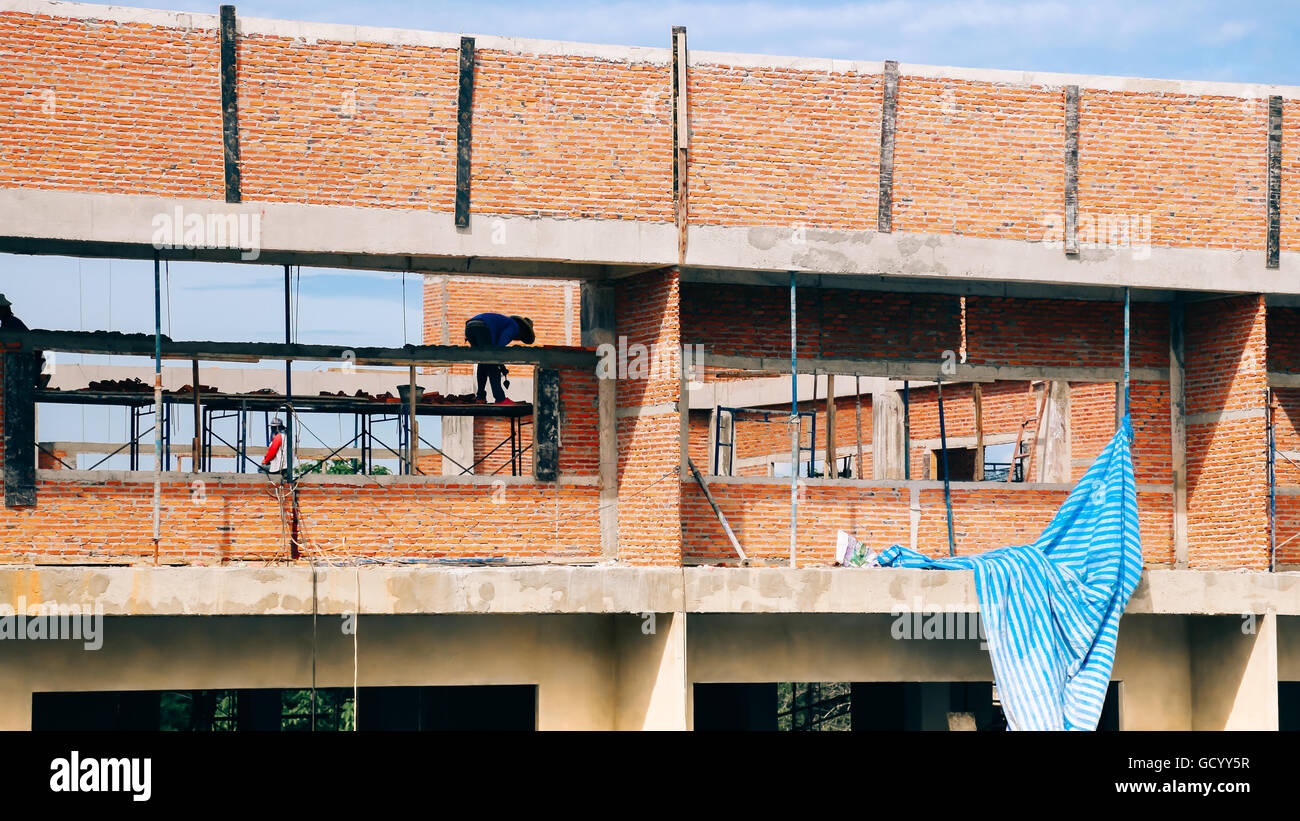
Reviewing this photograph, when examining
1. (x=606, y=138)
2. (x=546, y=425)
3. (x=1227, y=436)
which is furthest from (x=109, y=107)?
(x=1227, y=436)

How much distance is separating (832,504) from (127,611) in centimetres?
852

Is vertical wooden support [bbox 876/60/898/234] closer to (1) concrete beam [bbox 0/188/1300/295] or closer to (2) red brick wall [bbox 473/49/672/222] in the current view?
(1) concrete beam [bbox 0/188/1300/295]

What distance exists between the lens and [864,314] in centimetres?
1961

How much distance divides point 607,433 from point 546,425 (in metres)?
0.77

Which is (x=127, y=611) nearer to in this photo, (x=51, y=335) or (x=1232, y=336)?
(x=51, y=335)

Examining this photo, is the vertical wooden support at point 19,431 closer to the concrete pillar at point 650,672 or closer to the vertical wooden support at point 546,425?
the vertical wooden support at point 546,425

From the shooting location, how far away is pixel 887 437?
30891 millimetres

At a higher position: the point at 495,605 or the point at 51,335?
the point at 51,335

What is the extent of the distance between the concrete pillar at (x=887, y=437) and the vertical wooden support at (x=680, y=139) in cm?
1314

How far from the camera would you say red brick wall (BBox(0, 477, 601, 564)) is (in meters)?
16.9

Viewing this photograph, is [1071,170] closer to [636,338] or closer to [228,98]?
[636,338]

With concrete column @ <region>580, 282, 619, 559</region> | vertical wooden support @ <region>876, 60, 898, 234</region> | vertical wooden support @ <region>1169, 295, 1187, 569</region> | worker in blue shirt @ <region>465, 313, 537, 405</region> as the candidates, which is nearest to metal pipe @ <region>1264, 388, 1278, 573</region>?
vertical wooden support @ <region>1169, 295, 1187, 569</region>

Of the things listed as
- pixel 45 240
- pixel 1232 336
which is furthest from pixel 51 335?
pixel 1232 336
